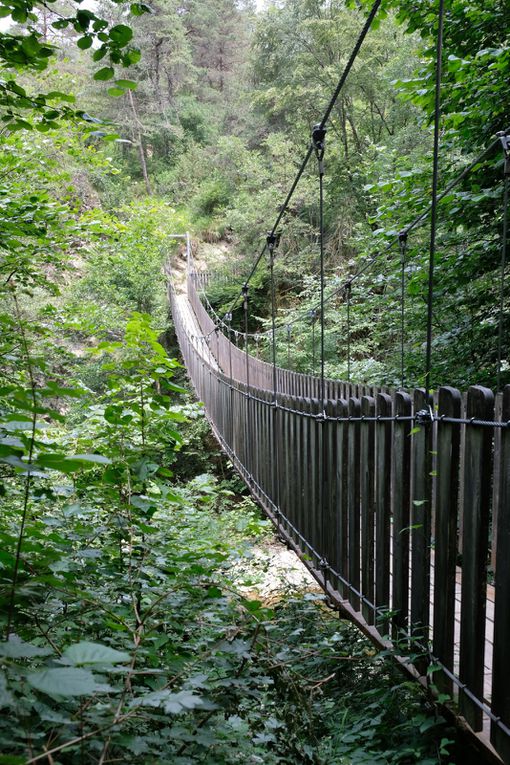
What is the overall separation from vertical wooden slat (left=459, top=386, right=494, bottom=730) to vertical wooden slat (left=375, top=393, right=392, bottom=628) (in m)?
0.42

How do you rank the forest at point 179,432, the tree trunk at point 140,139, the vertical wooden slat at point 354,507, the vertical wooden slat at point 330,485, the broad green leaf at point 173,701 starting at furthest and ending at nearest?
the tree trunk at point 140,139
the vertical wooden slat at point 330,485
the vertical wooden slat at point 354,507
the forest at point 179,432
the broad green leaf at point 173,701

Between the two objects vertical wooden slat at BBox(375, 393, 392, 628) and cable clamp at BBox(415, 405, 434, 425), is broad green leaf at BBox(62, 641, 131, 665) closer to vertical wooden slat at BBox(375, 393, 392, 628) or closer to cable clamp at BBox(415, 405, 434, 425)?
cable clamp at BBox(415, 405, 434, 425)

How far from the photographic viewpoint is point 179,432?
6.23ft

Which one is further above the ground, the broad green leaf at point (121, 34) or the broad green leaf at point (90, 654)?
the broad green leaf at point (121, 34)

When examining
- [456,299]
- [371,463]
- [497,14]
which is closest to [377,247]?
[456,299]

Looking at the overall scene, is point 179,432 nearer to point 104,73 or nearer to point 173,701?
point 104,73

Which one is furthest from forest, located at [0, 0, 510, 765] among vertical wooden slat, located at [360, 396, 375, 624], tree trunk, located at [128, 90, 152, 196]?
tree trunk, located at [128, 90, 152, 196]

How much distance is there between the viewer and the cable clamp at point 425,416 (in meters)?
1.22

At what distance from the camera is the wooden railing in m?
1.01

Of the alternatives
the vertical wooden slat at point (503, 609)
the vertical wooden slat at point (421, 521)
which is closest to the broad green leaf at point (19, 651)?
the vertical wooden slat at point (503, 609)

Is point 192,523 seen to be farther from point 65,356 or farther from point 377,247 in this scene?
point 377,247

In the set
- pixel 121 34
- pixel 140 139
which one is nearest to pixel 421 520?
pixel 121 34

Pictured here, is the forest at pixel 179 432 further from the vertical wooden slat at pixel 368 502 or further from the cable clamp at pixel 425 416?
the cable clamp at pixel 425 416

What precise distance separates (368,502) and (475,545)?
60cm
